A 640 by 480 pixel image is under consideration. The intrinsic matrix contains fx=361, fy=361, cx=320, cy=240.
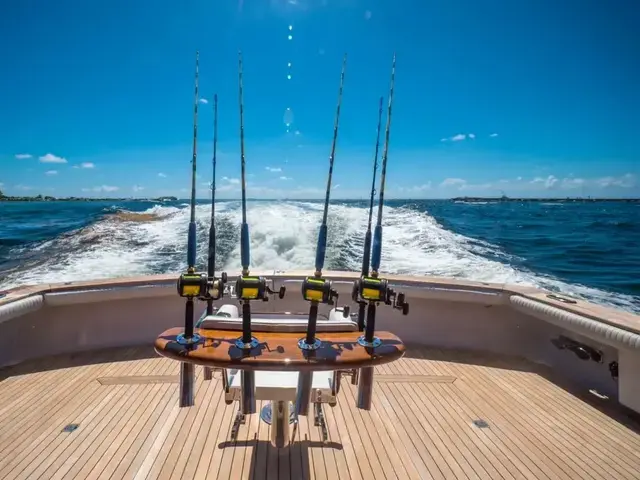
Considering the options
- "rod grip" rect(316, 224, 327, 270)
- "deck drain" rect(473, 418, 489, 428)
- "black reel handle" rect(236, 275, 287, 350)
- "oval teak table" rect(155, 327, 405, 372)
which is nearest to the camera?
"oval teak table" rect(155, 327, 405, 372)

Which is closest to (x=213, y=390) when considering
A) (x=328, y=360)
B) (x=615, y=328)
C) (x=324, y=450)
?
(x=324, y=450)

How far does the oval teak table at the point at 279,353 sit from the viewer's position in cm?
158

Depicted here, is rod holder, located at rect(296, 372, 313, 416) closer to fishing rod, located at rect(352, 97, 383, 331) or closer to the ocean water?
fishing rod, located at rect(352, 97, 383, 331)

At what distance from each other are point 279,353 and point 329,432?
1.18 metres

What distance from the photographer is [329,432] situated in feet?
8.08

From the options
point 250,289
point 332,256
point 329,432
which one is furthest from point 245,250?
point 332,256

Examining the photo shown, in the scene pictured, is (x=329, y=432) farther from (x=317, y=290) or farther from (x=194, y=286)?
(x=194, y=286)

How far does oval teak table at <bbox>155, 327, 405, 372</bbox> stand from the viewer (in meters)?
1.58

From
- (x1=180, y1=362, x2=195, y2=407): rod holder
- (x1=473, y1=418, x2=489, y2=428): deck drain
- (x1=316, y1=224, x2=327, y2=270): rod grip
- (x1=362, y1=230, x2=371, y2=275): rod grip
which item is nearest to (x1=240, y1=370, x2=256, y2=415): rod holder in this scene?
(x1=180, y1=362, x2=195, y2=407): rod holder

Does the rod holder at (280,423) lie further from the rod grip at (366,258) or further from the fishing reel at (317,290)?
the rod grip at (366,258)

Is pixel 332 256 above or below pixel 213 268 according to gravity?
below

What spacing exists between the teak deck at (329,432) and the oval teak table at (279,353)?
90 cm

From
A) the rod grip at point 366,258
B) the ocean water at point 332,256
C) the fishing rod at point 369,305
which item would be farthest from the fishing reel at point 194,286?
the ocean water at point 332,256

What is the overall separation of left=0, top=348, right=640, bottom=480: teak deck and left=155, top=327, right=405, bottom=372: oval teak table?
0.90m
